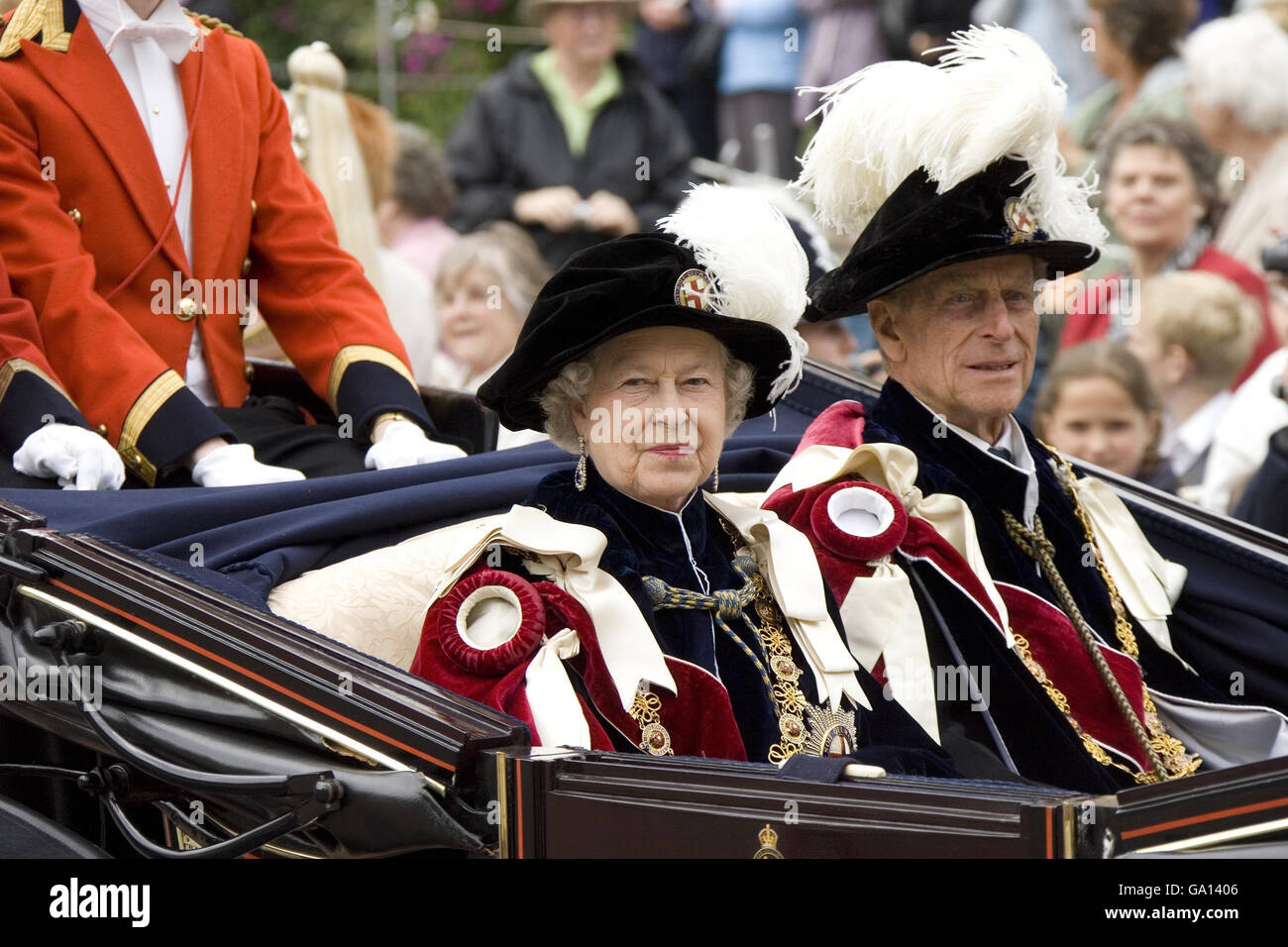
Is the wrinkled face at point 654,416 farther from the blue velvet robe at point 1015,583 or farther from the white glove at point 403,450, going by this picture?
the white glove at point 403,450

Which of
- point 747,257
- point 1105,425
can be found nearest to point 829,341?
point 1105,425

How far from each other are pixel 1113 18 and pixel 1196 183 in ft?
2.62

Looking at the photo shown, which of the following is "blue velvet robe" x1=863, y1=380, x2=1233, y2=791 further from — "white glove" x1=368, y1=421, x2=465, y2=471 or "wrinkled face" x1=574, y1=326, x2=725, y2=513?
"white glove" x1=368, y1=421, x2=465, y2=471

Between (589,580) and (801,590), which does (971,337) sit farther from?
(589,580)

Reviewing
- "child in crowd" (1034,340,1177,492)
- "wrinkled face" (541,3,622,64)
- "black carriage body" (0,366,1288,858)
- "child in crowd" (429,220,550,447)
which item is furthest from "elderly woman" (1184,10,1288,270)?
"black carriage body" (0,366,1288,858)

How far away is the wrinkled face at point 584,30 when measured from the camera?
23.2 ft

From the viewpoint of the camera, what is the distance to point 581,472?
2.97m

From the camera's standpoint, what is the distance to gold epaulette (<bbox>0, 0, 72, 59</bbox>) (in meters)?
3.70

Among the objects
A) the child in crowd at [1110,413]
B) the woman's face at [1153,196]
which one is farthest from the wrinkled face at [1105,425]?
the woman's face at [1153,196]

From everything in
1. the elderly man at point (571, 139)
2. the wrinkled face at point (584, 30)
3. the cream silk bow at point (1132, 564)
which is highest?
the wrinkled face at point (584, 30)

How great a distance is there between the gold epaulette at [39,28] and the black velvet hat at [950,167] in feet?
4.62
